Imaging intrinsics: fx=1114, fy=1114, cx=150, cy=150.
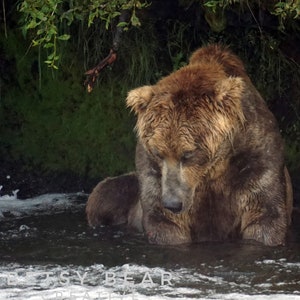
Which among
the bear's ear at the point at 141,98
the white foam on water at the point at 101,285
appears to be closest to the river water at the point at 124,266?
the white foam on water at the point at 101,285

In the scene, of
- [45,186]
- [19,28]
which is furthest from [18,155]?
[19,28]

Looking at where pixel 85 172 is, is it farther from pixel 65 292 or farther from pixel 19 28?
pixel 65 292

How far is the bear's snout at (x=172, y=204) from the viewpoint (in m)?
6.90

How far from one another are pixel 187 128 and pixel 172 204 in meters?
0.48

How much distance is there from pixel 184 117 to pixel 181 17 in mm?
2025

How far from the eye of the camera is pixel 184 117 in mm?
6965

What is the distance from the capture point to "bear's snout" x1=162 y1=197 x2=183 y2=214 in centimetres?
690

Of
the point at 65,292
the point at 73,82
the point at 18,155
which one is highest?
the point at 73,82

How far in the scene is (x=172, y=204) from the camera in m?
6.90

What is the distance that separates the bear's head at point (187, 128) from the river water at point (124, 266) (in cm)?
43

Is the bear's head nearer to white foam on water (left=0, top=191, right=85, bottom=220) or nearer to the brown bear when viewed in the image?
the brown bear

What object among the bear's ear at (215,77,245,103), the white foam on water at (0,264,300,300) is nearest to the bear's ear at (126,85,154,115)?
the bear's ear at (215,77,245,103)

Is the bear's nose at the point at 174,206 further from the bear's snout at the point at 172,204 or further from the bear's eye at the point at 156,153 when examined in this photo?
the bear's eye at the point at 156,153

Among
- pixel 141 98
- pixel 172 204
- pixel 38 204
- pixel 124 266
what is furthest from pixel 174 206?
pixel 38 204
